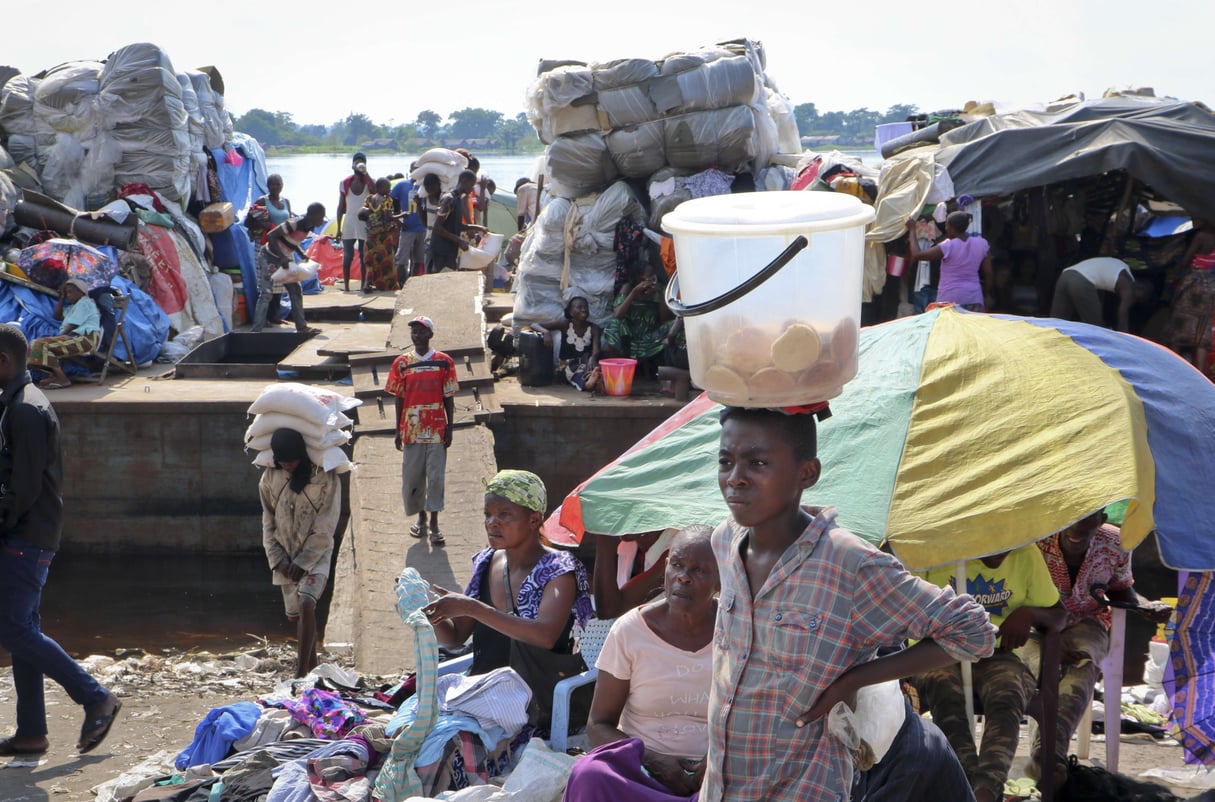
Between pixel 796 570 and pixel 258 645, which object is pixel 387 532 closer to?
pixel 258 645

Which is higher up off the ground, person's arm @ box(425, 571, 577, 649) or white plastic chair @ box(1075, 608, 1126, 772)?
person's arm @ box(425, 571, 577, 649)

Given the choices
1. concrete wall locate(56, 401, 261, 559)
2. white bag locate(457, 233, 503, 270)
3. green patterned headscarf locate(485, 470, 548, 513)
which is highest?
white bag locate(457, 233, 503, 270)

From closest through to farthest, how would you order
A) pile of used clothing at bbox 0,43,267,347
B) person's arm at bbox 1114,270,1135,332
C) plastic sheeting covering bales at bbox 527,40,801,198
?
person's arm at bbox 1114,270,1135,332 → plastic sheeting covering bales at bbox 527,40,801,198 → pile of used clothing at bbox 0,43,267,347

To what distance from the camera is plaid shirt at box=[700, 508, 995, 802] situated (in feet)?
7.36

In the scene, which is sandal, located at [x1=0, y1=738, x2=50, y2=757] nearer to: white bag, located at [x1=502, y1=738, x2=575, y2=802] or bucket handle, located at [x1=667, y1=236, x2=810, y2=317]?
white bag, located at [x1=502, y1=738, x2=575, y2=802]

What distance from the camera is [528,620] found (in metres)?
3.86

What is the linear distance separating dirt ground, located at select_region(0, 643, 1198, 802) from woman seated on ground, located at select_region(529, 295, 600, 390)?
14.4 ft

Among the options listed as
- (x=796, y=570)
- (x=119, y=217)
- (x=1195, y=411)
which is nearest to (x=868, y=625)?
(x=796, y=570)

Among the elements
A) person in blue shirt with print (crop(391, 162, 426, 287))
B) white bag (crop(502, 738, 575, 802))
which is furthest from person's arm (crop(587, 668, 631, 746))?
person in blue shirt with print (crop(391, 162, 426, 287))

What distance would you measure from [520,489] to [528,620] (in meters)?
0.43

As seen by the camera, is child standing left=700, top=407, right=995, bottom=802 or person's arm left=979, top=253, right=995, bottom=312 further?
person's arm left=979, top=253, right=995, bottom=312

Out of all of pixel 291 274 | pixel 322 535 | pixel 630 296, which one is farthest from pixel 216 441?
pixel 322 535

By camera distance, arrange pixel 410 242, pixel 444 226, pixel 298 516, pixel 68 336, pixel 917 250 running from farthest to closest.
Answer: pixel 410 242 < pixel 444 226 < pixel 68 336 < pixel 917 250 < pixel 298 516

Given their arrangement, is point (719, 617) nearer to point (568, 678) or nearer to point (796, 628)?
point (796, 628)
